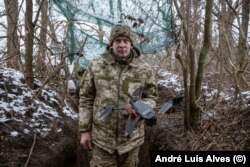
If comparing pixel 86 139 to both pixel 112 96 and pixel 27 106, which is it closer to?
pixel 112 96

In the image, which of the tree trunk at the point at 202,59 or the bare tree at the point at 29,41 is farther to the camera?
the bare tree at the point at 29,41

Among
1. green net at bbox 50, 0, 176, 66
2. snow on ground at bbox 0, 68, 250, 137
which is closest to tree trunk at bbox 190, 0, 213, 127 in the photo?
green net at bbox 50, 0, 176, 66

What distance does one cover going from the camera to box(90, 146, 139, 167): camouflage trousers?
11.8 ft

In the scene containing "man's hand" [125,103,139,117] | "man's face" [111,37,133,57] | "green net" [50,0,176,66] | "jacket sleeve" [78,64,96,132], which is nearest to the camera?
A: "man's hand" [125,103,139,117]

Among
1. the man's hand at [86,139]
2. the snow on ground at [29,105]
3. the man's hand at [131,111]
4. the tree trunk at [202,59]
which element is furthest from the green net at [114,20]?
the man's hand at [131,111]

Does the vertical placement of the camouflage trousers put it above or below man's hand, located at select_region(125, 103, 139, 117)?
below

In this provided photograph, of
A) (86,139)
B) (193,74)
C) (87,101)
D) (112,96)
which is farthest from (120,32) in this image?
(193,74)

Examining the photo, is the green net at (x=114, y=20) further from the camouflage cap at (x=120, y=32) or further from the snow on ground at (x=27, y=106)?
the camouflage cap at (x=120, y=32)

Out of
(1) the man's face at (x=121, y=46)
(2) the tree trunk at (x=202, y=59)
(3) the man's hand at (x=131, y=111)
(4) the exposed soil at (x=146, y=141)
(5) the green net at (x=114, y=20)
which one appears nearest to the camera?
(3) the man's hand at (x=131, y=111)

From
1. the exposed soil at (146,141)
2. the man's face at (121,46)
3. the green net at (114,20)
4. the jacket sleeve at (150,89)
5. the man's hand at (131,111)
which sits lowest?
the exposed soil at (146,141)

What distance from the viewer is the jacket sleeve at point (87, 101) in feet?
11.9

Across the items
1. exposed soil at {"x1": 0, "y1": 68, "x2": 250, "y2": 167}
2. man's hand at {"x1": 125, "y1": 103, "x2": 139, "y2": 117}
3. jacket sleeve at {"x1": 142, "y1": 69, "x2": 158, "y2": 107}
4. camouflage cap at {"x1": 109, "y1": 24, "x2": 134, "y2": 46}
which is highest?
camouflage cap at {"x1": 109, "y1": 24, "x2": 134, "y2": 46}

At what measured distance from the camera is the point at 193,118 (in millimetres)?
5922

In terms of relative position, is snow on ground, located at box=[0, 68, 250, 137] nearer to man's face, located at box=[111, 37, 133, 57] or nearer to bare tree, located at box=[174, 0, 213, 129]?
bare tree, located at box=[174, 0, 213, 129]
